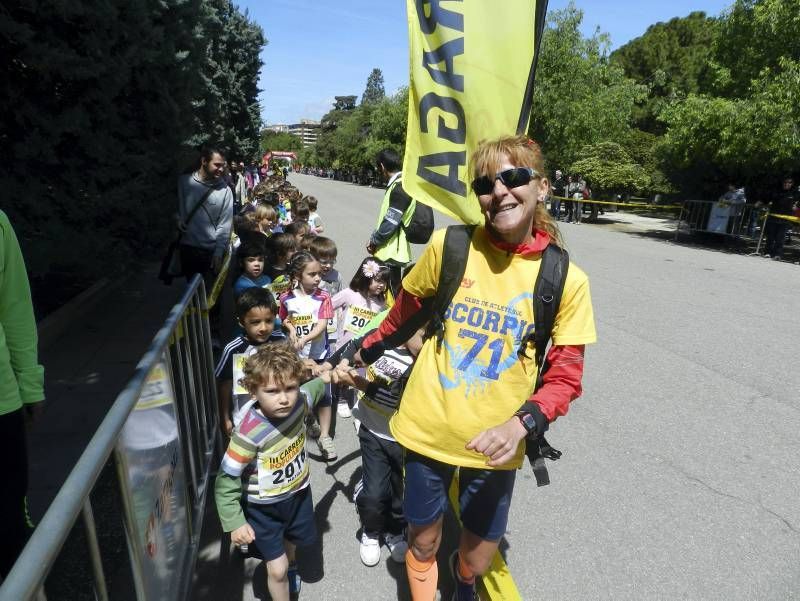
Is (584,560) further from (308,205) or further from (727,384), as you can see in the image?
(308,205)

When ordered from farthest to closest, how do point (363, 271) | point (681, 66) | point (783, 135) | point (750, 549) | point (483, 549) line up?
point (681, 66) < point (783, 135) < point (363, 271) < point (750, 549) < point (483, 549)

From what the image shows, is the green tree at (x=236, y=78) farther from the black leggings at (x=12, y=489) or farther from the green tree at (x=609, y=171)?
the green tree at (x=609, y=171)

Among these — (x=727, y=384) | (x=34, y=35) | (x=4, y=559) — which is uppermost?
(x=34, y=35)

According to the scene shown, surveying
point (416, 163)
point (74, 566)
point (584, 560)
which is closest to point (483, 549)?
point (584, 560)

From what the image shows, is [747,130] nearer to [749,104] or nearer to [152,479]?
[749,104]

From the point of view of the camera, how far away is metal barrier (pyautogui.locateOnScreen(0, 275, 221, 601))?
1092mm

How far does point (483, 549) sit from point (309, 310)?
7.87ft

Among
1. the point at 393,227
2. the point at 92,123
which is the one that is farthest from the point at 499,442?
the point at 92,123

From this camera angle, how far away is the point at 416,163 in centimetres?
226

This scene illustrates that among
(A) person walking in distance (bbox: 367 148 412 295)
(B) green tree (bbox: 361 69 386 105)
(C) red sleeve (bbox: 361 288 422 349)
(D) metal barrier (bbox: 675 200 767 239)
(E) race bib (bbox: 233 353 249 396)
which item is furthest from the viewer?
(B) green tree (bbox: 361 69 386 105)

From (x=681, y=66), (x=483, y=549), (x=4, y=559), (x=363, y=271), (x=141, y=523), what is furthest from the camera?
(x=681, y=66)

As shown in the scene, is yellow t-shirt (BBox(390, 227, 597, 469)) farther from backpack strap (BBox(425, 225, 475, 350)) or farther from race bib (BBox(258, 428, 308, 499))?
race bib (BBox(258, 428, 308, 499))

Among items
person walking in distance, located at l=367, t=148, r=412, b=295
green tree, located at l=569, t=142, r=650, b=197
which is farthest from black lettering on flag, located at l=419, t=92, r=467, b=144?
green tree, located at l=569, t=142, r=650, b=197

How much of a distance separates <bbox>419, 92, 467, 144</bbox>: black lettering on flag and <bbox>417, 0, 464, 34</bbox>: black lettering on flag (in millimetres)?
246
